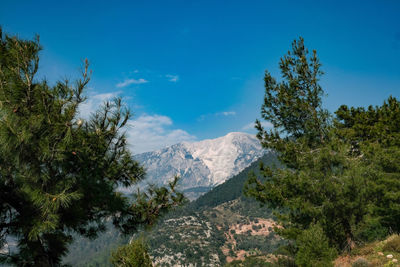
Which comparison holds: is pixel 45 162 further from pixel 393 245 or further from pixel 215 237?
pixel 215 237

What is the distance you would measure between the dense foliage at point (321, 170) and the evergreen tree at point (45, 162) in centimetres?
695

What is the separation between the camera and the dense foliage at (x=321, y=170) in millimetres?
10297

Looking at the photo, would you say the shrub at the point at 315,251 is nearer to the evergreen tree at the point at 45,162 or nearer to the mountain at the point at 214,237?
the evergreen tree at the point at 45,162

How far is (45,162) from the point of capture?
4625 mm

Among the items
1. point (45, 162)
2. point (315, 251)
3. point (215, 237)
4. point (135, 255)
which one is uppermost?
point (45, 162)

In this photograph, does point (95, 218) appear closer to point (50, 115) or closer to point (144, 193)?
point (144, 193)

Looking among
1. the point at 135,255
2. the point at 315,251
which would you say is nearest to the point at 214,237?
the point at 315,251

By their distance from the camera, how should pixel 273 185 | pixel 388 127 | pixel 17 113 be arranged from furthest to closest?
pixel 388 127 → pixel 273 185 → pixel 17 113

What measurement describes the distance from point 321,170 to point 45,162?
35.4ft

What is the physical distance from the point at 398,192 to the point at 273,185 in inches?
200

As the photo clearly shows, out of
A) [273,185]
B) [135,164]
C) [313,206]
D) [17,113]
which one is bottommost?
[313,206]

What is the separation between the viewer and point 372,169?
10.5m

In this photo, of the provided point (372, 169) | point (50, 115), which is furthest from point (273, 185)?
point (50, 115)

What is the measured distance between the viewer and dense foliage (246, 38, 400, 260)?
10.3m
